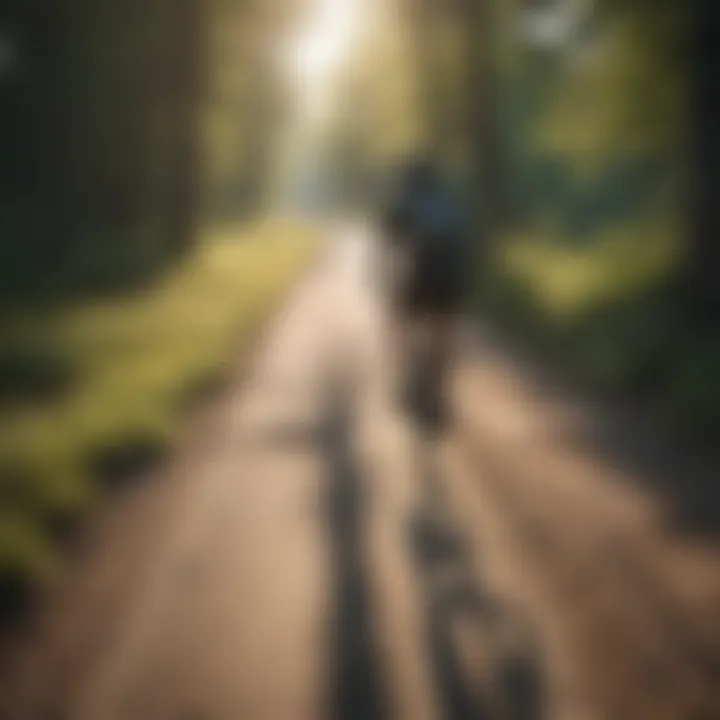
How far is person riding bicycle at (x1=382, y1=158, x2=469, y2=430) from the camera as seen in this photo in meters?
5.20

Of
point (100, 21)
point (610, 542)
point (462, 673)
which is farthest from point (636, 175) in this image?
point (462, 673)

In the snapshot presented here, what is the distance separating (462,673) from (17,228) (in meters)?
3.78

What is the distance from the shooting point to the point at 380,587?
14.9 feet

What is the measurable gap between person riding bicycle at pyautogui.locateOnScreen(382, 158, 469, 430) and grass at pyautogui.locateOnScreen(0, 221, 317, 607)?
589 mm

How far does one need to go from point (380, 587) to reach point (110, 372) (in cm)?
369

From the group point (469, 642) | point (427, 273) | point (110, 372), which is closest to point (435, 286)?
point (427, 273)

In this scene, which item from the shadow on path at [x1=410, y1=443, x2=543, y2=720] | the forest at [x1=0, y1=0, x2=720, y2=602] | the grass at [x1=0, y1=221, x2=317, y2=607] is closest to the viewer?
the shadow on path at [x1=410, y1=443, x2=543, y2=720]

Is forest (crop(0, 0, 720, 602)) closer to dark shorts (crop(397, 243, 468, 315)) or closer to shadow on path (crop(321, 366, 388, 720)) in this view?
dark shorts (crop(397, 243, 468, 315))

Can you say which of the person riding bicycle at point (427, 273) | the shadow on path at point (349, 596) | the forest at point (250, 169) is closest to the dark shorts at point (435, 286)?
the person riding bicycle at point (427, 273)

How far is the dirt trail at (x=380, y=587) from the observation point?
3.60m

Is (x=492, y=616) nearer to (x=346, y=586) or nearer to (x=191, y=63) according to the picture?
(x=346, y=586)

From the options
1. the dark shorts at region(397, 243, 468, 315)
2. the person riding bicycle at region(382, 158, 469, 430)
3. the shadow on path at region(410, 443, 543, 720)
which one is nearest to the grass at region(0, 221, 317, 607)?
the person riding bicycle at region(382, 158, 469, 430)

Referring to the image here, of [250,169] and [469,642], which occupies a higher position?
[250,169]

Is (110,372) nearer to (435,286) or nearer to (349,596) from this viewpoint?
(435,286)
